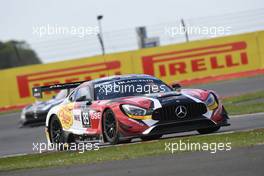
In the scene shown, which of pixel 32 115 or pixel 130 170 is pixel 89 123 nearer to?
pixel 130 170

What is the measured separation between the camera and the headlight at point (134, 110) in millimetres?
12867

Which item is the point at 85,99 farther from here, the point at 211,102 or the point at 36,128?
the point at 36,128

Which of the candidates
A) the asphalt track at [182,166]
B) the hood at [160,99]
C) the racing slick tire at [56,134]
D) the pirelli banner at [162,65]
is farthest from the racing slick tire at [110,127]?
the pirelli banner at [162,65]

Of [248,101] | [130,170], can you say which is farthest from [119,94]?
[248,101]

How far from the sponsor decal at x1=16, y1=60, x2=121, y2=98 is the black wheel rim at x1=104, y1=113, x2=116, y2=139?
696 inches

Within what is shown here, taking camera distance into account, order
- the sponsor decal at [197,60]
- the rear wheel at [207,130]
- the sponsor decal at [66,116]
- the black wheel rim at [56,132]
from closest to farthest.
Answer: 1. the rear wheel at [207,130]
2. the sponsor decal at [66,116]
3. the black wheel rim at [56,132]
4. the sponsor decal at [197,60]

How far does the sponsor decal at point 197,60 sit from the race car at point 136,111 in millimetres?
16314

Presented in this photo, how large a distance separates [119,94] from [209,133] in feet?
5.31

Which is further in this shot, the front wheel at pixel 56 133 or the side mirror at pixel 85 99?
the front wheel at pixel 56 133

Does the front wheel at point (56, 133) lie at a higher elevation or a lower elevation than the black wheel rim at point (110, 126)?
lower

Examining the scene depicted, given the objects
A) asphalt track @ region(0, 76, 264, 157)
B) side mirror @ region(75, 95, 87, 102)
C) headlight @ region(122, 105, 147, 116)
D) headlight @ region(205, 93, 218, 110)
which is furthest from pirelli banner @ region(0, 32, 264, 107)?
headlight @ region(122, 105, 147, 116)

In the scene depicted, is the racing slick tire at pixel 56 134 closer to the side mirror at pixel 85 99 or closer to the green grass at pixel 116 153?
the side mirror at pixel 85 99

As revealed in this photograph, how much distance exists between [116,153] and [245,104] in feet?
31.6

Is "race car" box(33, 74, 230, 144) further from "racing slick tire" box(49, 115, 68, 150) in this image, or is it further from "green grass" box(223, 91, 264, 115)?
"green grass" box(223, 91, 264, 115)
